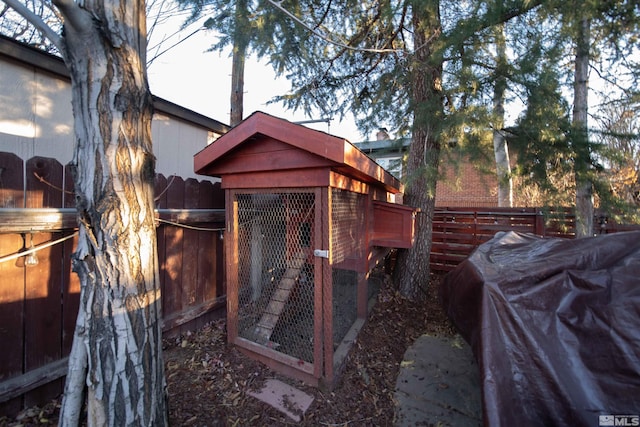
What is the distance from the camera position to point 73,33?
4.66ft

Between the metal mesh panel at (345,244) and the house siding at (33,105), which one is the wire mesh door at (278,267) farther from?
the house siding at (33,105)

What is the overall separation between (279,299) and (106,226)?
2036 millimetres

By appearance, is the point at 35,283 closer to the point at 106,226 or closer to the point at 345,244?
the point at 106,226

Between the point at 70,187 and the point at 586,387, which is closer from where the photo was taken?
the point at 586,387

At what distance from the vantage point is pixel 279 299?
3.18 metres

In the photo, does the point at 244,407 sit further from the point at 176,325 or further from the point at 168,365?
the point at 176,325

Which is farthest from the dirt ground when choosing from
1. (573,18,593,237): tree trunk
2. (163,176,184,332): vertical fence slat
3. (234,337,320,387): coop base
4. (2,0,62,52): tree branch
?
(573,18,593,237): tree trunk

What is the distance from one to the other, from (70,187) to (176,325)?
1536mm

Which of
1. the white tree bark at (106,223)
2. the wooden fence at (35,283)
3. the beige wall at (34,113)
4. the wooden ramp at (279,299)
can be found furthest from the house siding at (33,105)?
the wooden ramp at (279,299)

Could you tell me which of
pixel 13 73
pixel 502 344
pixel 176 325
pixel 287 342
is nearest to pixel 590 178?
pixel 502 344

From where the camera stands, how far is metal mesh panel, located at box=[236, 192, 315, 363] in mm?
3125

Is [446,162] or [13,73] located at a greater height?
[13,73]

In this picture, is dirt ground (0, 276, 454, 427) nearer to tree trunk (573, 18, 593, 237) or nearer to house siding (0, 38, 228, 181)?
house siding (0, 38, 228, 181)

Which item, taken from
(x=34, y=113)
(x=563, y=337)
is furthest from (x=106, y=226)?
(x=563, y=337)
